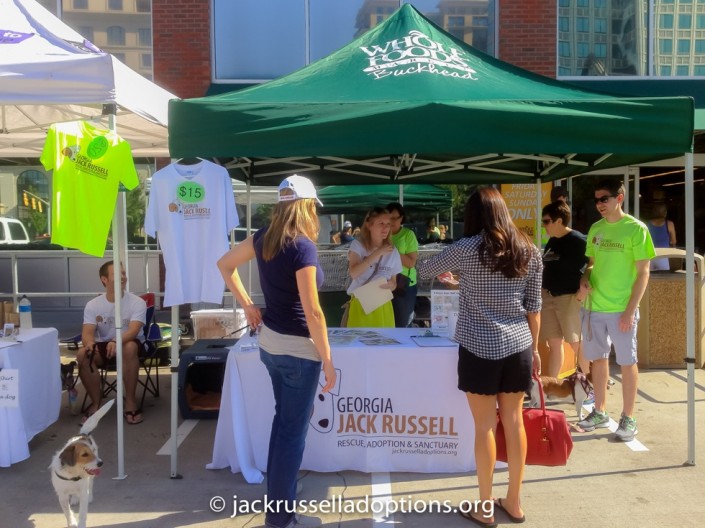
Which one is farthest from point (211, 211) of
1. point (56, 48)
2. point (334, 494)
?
point (334, 494)

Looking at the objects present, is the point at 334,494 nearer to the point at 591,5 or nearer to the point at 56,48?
the point at 56,48

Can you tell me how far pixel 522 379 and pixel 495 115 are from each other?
1.61 meters

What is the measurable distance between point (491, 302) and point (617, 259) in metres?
1.85

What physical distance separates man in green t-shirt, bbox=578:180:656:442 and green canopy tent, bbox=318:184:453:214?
17.2ft

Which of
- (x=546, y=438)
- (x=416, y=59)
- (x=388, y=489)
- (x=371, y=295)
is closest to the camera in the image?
(x=546, y=438)

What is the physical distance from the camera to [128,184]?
14.1ft

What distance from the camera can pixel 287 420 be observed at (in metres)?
3.40

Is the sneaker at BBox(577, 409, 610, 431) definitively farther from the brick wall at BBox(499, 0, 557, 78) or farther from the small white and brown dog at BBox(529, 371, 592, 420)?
the brick wall at BBox(499, 0, 557, 78)

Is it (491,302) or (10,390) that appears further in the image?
(10,390)

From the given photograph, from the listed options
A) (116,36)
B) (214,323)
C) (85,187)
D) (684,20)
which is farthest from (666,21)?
(85,187)

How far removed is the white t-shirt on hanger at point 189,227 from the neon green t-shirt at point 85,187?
256 millimetres

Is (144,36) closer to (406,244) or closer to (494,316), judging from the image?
(406,244)

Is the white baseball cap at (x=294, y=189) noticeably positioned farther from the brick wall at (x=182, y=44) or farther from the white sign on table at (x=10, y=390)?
the brick wall at (x=182, y=44)

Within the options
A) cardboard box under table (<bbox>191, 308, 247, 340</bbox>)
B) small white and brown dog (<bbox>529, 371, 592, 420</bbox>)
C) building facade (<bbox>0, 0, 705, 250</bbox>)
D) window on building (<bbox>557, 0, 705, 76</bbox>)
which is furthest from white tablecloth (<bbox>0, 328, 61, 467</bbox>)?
window on building (<bbox>557, 0, 705, 76</bbox>)
